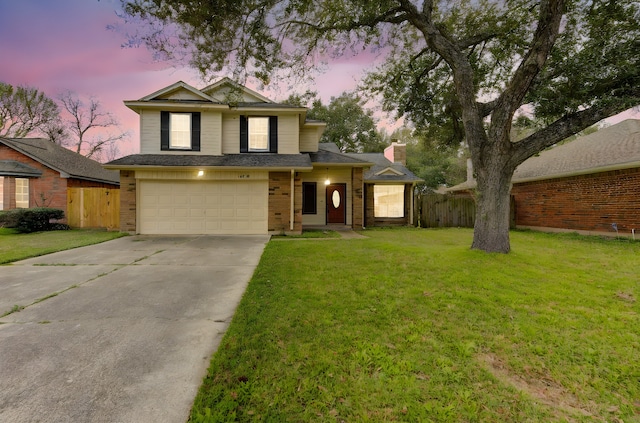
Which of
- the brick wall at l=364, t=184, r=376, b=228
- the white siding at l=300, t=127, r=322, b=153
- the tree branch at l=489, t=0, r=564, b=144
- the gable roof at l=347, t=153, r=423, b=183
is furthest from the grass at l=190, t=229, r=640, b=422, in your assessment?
the gable roof at l=347, t=153, r=423, b=183

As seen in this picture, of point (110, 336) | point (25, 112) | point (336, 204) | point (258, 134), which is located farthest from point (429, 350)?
point (25, 112)

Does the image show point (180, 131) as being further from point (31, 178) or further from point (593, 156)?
point (593, 156)

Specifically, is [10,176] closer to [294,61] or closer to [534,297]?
[294,61]

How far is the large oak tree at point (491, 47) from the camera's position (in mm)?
5867

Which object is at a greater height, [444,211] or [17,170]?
[17,170]

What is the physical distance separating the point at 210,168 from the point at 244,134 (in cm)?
228

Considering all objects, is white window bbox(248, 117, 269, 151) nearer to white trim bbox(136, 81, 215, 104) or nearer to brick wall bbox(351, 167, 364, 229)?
white trim bbox(136, 81, 215, 104)

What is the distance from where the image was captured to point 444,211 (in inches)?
577

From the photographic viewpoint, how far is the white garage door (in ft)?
34.8

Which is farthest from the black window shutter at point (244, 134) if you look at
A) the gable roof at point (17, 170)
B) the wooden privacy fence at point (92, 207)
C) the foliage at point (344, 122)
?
the foliage at point (344, 122)

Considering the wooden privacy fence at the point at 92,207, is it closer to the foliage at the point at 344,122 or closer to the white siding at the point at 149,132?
the white siding at the point at 149,132

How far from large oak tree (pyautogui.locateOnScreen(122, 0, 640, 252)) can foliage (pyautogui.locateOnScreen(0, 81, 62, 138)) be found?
26.9m

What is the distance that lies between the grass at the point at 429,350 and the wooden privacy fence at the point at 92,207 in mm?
11104

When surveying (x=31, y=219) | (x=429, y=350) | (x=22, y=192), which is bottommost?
(x=429, y=350)
